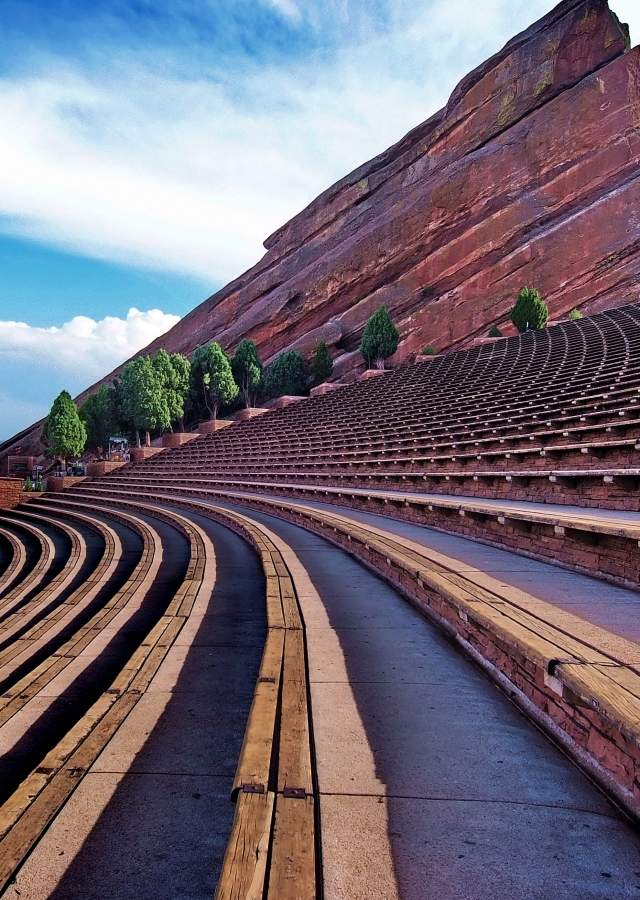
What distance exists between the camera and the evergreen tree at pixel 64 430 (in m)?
41.2

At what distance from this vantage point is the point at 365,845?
2.22 m

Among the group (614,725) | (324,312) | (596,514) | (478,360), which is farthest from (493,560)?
(324,312)

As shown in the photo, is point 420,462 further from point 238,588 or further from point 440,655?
point 440,655

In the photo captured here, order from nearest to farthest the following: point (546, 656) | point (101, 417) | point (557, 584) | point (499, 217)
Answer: point (546, 656) < point (557, 584) < point (101, 417) < point (499, 217)

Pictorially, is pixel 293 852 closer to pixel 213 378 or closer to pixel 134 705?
pixel 134 705

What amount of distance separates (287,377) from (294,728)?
55.9 m

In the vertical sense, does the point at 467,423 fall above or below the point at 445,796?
above

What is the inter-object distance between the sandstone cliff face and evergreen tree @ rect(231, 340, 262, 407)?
404 inches

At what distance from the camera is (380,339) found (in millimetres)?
51500

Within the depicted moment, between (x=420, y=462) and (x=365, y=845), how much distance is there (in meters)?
14.4

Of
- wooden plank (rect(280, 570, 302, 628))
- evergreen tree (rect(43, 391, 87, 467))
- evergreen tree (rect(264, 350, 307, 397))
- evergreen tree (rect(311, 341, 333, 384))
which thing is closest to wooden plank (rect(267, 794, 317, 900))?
wooden plank (rect(280, 570, 302, 628))

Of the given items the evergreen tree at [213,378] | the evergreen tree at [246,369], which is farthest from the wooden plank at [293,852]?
the evergreen tree at [246,369]

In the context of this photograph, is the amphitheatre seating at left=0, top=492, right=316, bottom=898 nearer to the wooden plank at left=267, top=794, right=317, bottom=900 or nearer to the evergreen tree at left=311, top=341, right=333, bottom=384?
the wooden plank at left=267, top=794, right=317, bottom=900

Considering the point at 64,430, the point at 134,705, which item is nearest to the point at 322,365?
the point at 64,430
